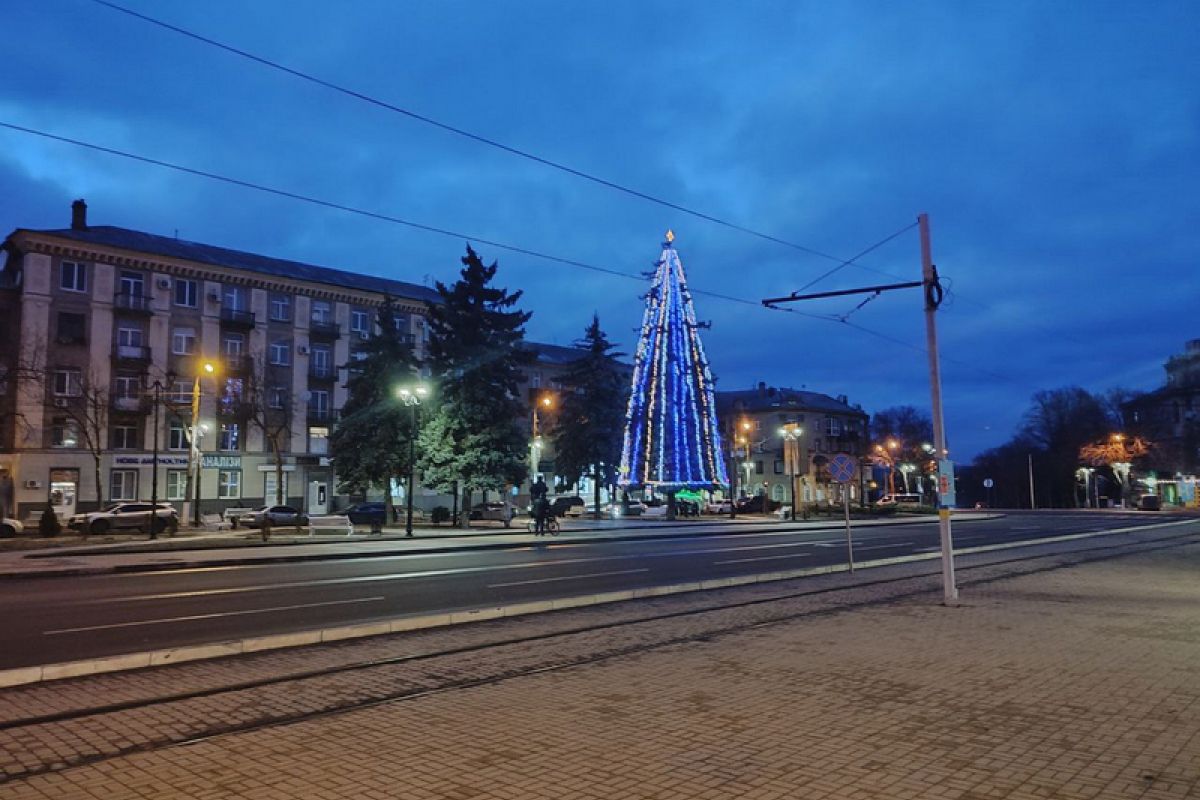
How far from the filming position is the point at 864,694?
7.32m

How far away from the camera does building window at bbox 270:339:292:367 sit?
58969 millimetres

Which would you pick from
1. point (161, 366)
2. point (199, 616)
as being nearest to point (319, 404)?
point (161, 366)

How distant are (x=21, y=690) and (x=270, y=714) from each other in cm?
268

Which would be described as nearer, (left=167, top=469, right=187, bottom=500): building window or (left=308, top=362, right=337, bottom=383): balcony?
(left=167, top=469, right=187, bottom=500): building window

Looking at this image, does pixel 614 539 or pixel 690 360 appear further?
pixel 690 360

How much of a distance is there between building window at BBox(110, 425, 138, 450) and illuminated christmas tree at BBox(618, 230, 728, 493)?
99.3 ft

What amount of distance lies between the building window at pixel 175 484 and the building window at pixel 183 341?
291 inches

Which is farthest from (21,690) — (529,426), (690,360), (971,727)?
(529,426)

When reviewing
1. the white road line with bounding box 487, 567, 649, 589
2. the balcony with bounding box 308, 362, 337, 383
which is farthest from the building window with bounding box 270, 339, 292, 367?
the white road line with bounding box 487, 567, 649, 589

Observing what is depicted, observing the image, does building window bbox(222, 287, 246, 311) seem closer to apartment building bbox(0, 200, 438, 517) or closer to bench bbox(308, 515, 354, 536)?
apartment building bbox(0, 200, 438, 517)

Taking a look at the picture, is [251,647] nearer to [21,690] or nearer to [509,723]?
[21,690]

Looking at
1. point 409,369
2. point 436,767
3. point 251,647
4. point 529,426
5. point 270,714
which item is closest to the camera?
point 436,767

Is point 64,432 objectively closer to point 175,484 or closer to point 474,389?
point 175,484

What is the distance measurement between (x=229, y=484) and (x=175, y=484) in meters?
3.22
